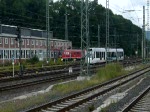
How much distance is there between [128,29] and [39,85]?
11126 cm

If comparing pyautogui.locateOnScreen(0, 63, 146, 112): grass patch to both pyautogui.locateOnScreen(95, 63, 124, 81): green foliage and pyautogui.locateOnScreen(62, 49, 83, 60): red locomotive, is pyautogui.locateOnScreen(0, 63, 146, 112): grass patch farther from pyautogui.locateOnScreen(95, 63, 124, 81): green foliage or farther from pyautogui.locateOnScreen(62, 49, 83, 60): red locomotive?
pyautogui.locateOnScreen(62, 49, 83, 60): red locomotive

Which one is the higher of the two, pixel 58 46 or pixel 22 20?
pixel 22 20

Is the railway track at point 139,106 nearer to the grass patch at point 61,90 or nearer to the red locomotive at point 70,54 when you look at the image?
the grass patch at point 61,90

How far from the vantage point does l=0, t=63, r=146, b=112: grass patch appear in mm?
14739

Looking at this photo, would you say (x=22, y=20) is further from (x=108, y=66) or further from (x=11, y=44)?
(x=108, y=66)

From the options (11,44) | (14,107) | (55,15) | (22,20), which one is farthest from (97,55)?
(55,15)

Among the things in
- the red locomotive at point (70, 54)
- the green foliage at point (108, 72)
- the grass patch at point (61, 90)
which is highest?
the red locomotive at point (70, 54)

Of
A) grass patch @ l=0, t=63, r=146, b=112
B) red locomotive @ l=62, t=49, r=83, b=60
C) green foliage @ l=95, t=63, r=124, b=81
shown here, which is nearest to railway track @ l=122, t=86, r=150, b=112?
grass patch @ l=0, t=63, r=146, b=112

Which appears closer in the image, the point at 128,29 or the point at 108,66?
the point at 108,66

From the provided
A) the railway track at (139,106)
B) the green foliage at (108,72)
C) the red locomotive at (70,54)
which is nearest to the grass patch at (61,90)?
the green foliage at (108,72)

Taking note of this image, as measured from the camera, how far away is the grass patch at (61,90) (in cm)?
1474

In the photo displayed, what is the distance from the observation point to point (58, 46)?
9656cm

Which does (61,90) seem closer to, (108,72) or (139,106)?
(139,106)

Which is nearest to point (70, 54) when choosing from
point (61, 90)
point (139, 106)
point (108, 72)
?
point (108, 72)
